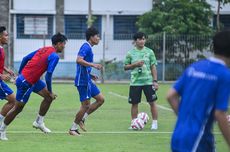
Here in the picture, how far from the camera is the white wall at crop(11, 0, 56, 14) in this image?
132 feet

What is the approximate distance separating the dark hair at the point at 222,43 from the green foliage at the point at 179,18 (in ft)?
95.6

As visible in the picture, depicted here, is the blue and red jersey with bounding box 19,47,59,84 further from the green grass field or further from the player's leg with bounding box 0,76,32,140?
the green grass field

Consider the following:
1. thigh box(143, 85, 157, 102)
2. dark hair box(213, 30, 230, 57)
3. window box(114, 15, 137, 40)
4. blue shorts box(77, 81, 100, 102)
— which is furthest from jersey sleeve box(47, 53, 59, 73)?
window box(114, 15, 137, 40)

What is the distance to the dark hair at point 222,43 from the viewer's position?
577 cm

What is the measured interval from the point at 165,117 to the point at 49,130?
162 inches

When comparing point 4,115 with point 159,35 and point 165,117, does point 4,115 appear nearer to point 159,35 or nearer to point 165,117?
point 165,117

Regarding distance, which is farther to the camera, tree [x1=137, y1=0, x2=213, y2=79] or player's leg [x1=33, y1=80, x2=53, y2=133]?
tree [x1=137, y1=0, x2=213, y2=79]

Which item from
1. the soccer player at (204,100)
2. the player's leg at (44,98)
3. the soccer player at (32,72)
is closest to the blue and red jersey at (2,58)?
the soccer player at (32,72)

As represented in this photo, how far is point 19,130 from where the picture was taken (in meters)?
13.6

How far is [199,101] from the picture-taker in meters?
5.86

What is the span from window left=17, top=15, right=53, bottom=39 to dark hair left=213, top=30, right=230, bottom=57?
3450 cm

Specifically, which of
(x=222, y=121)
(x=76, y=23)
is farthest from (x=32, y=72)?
(x=76, y=23)

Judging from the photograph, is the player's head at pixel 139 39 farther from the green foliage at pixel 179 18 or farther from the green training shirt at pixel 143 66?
the green foliage at pixel 179 18

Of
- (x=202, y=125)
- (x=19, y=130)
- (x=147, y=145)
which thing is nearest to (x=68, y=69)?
(x=19, y=130)
